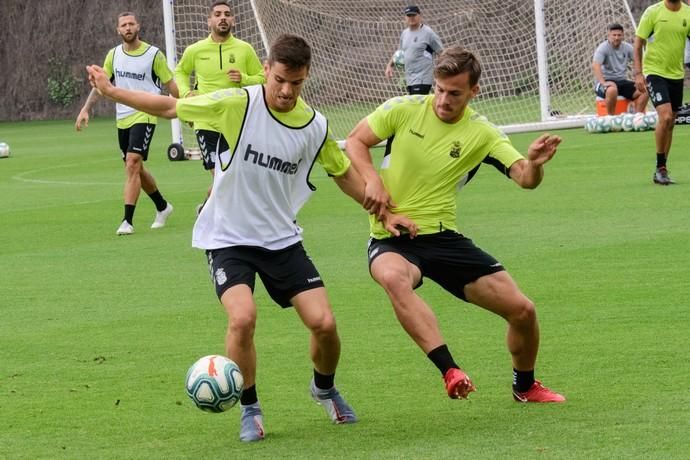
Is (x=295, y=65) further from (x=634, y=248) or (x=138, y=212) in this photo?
(x=138, y=212)

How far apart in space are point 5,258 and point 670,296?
6.24 m

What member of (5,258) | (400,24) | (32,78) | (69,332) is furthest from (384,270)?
(32,78)

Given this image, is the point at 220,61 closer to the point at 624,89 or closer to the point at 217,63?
the point at 217,63

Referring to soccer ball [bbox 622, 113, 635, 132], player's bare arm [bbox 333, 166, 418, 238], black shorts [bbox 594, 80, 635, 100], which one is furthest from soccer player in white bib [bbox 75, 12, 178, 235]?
black shorts [bbox 594, 80, 635, 100]

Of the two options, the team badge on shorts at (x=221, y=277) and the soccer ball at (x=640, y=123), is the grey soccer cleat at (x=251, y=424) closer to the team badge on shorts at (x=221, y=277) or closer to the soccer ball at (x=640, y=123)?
the team badge on shorts at (x=221, y=277)

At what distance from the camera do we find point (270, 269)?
657 centimetres

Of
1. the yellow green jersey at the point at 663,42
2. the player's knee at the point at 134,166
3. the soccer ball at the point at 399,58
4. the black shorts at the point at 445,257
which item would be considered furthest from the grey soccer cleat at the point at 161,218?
the soccer ball at the point at 399,58

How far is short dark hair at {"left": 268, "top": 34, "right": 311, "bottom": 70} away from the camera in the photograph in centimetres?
639

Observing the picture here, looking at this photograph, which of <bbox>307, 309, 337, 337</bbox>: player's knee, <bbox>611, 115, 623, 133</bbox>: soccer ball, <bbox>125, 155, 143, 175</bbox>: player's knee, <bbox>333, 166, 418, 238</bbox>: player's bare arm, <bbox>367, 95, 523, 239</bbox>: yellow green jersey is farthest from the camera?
<bbox>611, 115, 623, 133</bbox>: soccer ball

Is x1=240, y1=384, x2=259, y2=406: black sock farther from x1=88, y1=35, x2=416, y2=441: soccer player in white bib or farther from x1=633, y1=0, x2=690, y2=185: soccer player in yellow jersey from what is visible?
x1=633, y1=0, x2=690, y2=185: soccer player in yellow jersey

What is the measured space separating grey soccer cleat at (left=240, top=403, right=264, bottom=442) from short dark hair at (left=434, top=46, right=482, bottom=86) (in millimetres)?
1830

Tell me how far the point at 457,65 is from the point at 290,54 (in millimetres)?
844

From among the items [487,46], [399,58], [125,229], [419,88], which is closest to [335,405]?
[125,229]

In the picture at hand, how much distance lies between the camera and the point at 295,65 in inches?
252
